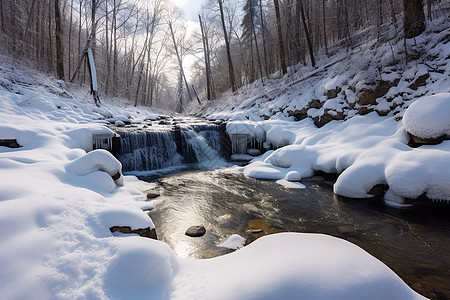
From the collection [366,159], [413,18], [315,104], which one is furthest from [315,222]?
[413,18]

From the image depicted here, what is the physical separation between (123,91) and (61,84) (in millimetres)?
11938

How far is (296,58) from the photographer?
13477mm

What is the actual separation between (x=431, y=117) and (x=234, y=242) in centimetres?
468

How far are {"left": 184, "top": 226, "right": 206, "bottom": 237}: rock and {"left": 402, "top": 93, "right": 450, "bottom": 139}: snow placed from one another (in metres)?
4.92

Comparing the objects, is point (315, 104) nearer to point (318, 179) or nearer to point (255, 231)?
point (318, 179)

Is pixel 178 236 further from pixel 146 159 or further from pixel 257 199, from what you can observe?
pixel 146 159

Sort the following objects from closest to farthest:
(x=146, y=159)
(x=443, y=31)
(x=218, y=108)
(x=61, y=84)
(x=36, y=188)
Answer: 1. (x=36, y=188)
2. (x=443, y=31)
3. (x=146, y=159)
4. (x=61, y=84)
5. (x=218, y=108)

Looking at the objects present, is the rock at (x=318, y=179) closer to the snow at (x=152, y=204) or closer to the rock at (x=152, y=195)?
the snow at (x=152, y=204)

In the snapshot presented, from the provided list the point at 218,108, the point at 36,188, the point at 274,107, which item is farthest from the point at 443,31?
the point at 218,108

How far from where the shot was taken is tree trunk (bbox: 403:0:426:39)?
6.40m

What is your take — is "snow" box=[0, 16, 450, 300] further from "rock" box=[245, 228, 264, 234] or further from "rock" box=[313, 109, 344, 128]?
"rock" box=[245, 228, 264, 234]

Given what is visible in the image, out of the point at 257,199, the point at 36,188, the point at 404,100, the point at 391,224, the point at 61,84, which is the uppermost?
the point at 61,84

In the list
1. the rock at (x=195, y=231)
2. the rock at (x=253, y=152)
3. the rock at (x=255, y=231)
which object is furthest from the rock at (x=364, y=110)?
the rock at (x=195, y=231)

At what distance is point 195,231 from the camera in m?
3.43
